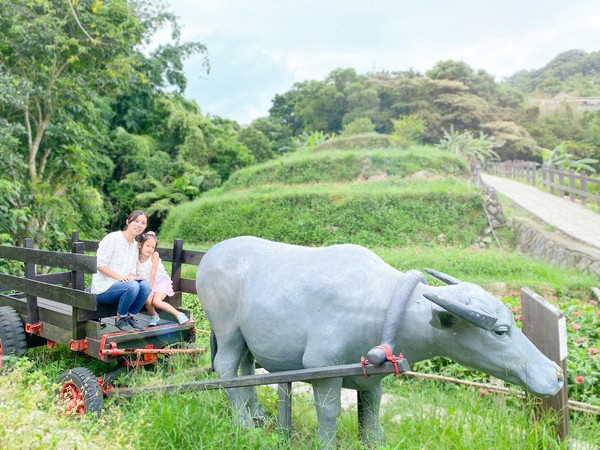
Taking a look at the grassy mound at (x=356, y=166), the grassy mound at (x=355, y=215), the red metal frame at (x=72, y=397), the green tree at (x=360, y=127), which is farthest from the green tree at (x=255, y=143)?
the red metal frame at (x=72, y=397)

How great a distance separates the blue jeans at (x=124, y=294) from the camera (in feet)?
12.6

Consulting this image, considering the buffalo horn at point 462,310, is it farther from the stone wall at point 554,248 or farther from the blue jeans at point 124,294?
the stone wall at point 554,248

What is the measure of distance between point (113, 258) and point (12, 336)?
119 centimetres

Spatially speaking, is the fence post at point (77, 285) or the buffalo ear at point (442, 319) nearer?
the buffalo ear at point (442, 319)

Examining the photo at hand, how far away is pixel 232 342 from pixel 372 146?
19.2m

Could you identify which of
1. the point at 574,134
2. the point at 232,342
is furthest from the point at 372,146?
the point at 232,342

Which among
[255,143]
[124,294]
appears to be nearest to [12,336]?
[124,294]

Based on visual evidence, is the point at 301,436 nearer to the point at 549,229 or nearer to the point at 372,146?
the point at 549,229

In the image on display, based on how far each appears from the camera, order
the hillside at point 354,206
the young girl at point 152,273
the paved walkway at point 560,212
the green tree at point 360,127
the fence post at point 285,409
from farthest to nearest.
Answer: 1. the green tree at point 360,127
2. the hillside at point 354,206
3. the paved walkway at point 560,212
4. the young girl at point 152,273
5. the fence post at point 285,409

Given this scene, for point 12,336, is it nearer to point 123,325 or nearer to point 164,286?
point 123,325

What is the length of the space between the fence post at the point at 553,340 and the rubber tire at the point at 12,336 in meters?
3.97

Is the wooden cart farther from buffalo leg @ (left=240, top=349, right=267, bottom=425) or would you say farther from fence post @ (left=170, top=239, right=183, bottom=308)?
buffalo leg @ (left=240, top=349, right=267, bottom=425)

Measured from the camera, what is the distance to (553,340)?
3238mm

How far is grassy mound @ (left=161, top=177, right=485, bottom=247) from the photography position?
14.0m
